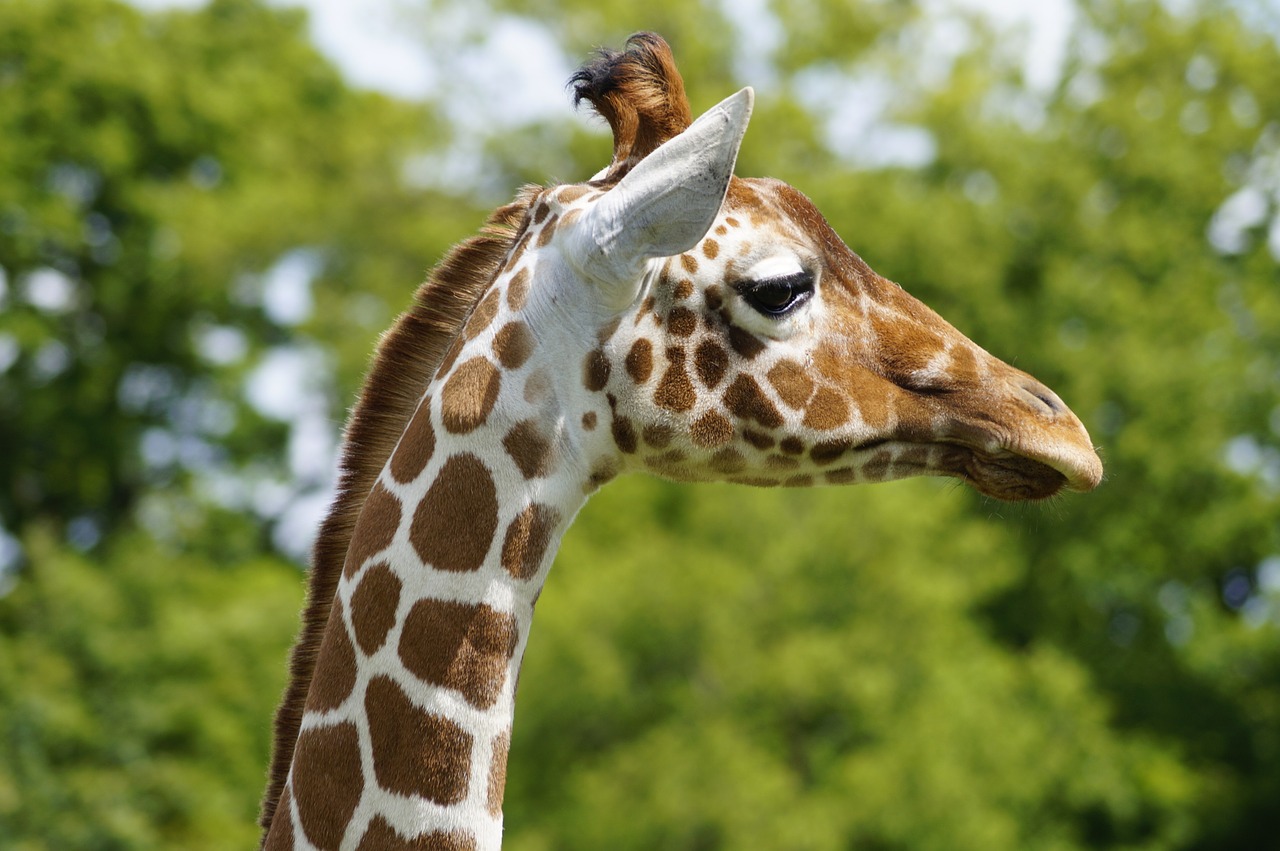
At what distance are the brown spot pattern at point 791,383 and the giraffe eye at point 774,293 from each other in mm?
138

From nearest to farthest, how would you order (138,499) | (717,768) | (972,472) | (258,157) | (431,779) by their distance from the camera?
1. (431,779)
2. (972,472)
3. (717,768)
4. (138,499)
5. (258,157)

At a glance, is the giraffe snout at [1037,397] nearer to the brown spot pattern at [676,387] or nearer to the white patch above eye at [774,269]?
the white patch above eye at [774,269]

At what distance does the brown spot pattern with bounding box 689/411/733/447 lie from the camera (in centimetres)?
394

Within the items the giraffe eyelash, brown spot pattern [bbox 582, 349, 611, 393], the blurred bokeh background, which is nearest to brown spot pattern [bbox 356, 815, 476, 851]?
brown spot pattern [bbox 582, 349, 611, 393]

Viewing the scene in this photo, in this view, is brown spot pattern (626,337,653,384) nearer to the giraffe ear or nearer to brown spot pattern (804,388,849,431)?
the giraffe ear

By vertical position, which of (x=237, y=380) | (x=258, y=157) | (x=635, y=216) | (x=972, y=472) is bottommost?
(x=972, y=472)

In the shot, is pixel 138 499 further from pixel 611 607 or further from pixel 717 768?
pixel 717 768

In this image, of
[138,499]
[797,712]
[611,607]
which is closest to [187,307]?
[138,499]

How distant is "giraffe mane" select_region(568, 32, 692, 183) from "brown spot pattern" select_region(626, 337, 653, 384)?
592mm

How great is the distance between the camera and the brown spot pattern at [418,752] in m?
3.65

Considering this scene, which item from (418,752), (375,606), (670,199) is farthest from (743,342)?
(418,752)

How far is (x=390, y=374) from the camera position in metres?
4.30

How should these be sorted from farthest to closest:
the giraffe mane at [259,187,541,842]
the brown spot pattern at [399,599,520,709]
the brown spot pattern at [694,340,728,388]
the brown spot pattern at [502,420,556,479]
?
the giraffe mane at [259,187,541,842] < the brown spot pattern at [694,340,728,388] < the brown spot pattern at [502,420,556,479] < the brown spot pattern at [399,599,520,709]

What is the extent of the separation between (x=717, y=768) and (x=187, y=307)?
689 inches
